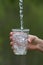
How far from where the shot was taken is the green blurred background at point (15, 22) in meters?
5.39

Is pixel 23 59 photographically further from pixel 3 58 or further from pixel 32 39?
pixel 32 39

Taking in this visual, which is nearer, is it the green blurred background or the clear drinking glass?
the clear drinking glass

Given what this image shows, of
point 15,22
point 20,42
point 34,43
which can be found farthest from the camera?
point 15,22

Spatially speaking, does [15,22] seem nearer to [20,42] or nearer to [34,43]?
[34,43]

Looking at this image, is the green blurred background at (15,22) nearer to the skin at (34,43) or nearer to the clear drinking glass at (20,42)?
the skin at (34,43)

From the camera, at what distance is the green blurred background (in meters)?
5.39

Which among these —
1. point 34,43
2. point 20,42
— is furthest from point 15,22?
point 20,42

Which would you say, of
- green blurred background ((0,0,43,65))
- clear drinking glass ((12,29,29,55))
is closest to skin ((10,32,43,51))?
clear drinking glass ((12,29,29,55))

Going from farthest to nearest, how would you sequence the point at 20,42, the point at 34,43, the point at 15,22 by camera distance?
1. the point at 15,22
2. the point at 34,43
3. the point at 20,42

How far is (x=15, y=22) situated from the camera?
548 centimetres

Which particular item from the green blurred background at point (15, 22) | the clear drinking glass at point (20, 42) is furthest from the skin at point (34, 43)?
the green blurred background at point (15, 22)

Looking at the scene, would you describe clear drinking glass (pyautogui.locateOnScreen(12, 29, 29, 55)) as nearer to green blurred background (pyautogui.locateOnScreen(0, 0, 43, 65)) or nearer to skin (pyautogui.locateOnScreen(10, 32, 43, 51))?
skin (pyautogui.locateOnScreen(10, 32, 43, 51))

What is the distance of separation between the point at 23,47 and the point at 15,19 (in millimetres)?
2663

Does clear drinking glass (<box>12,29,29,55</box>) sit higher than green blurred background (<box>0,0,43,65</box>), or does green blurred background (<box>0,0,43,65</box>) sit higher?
clear drinking glass (<box>12,29,29,55</box>)
